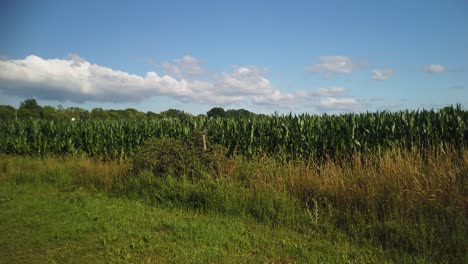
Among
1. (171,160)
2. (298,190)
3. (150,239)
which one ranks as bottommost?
(150,239)

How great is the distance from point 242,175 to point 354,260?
410cm

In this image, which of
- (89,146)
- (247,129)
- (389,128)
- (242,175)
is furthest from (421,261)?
(89,146)

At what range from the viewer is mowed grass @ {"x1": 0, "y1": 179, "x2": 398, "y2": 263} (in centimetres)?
446

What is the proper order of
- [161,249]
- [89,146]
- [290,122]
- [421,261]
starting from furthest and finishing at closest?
[89,146] → [290,122] → [161,249] → [421,261]

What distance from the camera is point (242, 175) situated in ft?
26.3

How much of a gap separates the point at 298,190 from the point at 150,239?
3.21m

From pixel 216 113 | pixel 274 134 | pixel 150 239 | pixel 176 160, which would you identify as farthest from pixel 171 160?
pixel 216 113

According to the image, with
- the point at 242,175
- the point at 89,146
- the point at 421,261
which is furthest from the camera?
the point at 89,146

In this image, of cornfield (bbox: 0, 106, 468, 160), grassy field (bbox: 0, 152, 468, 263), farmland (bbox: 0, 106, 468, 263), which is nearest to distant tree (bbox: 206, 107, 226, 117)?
cornfield (bbox: 0, 106, 468, 160)

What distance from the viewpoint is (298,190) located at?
6773 millimetres

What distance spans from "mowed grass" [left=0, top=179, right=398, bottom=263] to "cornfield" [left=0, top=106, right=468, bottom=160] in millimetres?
4301

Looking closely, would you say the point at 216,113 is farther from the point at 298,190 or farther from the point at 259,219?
the point at 259,219

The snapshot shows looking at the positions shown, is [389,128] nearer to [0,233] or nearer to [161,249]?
[161,249]

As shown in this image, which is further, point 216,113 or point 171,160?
point 216,113
